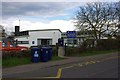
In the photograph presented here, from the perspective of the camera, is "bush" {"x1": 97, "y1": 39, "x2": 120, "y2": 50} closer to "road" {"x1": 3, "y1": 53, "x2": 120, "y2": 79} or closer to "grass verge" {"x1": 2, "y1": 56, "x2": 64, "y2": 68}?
"grass verge" {"x1": 2, "y1": 56, "x2": 64, "y2": 68}

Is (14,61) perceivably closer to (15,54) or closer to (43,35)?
(15,54)

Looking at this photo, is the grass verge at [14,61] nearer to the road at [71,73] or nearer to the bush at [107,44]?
the road at [71,73]

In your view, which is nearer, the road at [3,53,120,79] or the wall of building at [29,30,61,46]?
the road at [3,53,120,79]

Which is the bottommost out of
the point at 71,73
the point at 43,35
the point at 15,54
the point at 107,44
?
the point at 71,73

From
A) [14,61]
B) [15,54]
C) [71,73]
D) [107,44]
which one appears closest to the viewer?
[71,73]

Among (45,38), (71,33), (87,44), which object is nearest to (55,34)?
(45,38)

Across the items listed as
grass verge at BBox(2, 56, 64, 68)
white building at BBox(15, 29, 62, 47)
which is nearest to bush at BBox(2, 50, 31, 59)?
grass verge at BBox(2, 56, 64, 68)

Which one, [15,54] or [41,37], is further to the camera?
[41,37]

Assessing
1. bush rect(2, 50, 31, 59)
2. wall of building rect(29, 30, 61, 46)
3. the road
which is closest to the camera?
the road

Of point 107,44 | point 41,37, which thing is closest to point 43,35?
point 41,37

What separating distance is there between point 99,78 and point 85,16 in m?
41.5

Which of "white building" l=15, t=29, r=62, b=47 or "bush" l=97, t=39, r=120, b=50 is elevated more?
"white building" l=15, t=29, r=62, b=47

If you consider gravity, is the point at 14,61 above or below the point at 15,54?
below

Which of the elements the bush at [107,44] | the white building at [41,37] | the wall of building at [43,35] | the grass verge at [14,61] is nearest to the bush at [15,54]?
the grass verge at [14,61]
